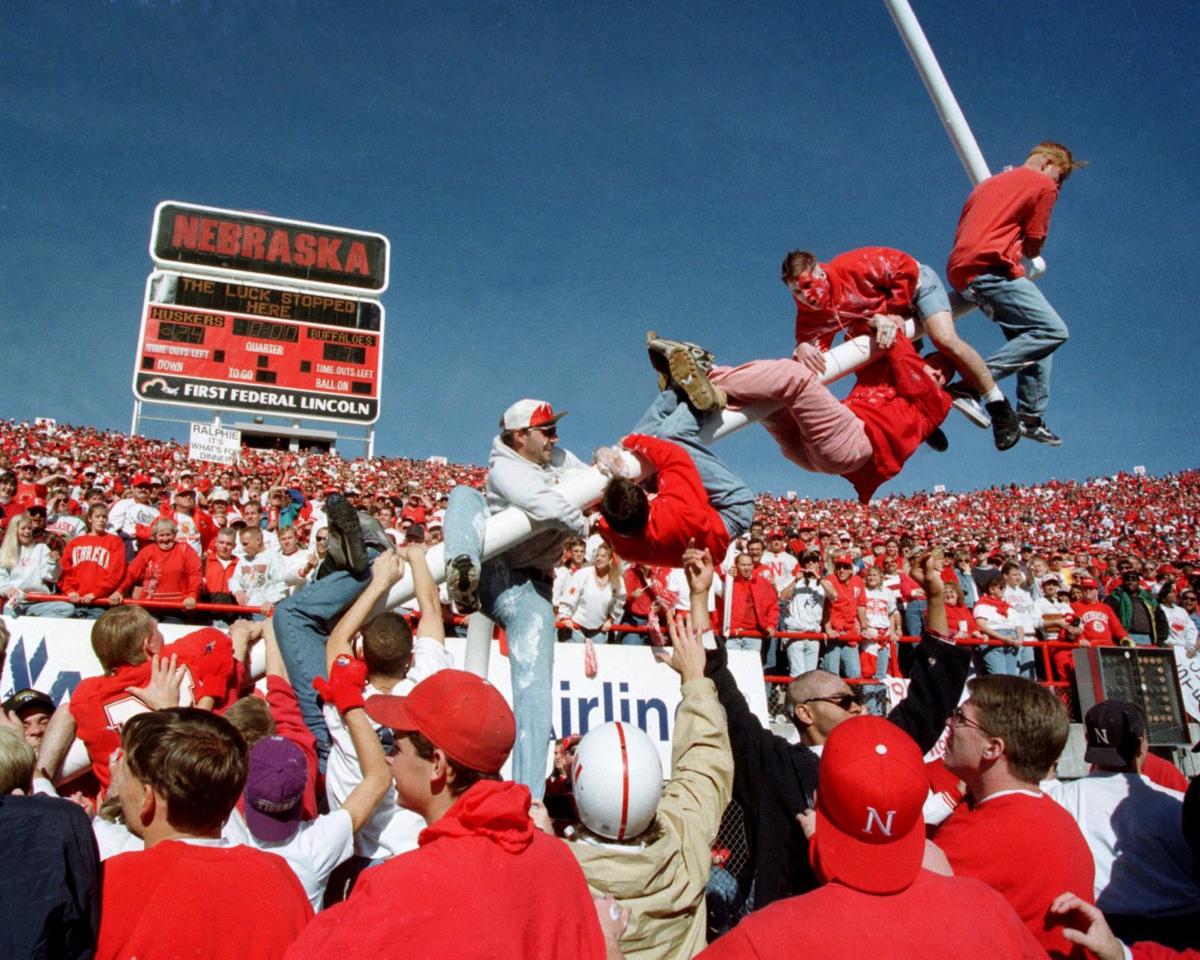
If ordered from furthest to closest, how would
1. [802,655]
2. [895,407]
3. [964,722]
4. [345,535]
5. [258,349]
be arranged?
[258,349]
[802,655]
[895,407]
[345,535]
[964,722]

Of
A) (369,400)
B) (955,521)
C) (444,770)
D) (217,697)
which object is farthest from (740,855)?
(955,521)

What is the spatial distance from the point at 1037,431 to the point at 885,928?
175 inches

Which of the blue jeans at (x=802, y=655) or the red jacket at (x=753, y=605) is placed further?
the red jacket at (x=753, y=605)

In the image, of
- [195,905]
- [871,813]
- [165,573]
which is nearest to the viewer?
[871,813]

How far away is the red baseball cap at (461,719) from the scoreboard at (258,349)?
1102 inches

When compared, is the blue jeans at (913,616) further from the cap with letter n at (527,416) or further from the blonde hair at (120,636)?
the blonde hair at (120,636)

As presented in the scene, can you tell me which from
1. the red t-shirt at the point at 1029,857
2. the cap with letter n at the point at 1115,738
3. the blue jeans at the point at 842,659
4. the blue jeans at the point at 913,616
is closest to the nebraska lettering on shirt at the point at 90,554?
the blue jeans at the point at 842,659

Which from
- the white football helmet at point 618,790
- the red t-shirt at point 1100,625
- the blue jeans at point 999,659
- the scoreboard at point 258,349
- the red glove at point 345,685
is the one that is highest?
the scoreboard at point 258,349

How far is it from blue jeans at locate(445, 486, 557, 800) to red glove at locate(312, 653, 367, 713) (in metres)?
0.68

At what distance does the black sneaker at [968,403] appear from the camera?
5285mm

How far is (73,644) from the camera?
22.9 feet

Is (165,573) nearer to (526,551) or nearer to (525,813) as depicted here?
(526,551)

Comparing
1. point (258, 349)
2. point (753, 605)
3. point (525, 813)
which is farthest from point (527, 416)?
point (258, 349)

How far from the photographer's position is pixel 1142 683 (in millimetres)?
9781
